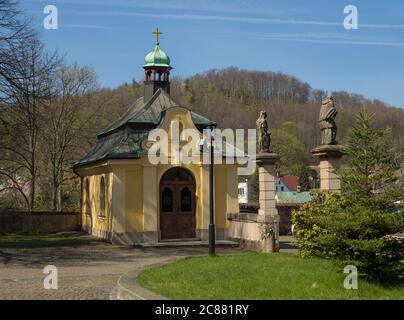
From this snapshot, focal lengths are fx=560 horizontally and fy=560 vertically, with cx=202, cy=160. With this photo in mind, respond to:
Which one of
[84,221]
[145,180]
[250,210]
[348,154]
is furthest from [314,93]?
[348,154]

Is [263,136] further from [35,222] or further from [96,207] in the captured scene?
[35,222]

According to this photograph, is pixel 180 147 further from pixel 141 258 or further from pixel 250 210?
pixel 250 210

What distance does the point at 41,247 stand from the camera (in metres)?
22.7

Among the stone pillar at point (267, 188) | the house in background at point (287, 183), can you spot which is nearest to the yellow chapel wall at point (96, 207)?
the stone pillar at point (267, 188)

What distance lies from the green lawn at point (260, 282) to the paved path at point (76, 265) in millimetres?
1430

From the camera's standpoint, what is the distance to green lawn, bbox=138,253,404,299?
32.7 ft

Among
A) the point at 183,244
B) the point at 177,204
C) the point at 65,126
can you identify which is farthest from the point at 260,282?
the point at 65,126

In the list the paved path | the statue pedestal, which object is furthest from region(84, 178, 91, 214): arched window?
the statue pedestal

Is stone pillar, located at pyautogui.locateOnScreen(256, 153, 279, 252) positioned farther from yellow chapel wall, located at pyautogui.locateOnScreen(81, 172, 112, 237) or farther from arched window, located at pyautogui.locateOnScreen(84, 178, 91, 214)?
arched window, located at pyautogui.locateOnScreen(84, 178, 91, 214)

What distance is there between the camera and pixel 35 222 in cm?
3162

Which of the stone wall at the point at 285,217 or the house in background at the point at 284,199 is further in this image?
the house in background at the point at 284,199

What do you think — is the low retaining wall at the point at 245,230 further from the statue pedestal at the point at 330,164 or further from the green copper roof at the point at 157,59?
the green copper roof at the point at 157,59

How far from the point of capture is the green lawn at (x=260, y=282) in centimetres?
998

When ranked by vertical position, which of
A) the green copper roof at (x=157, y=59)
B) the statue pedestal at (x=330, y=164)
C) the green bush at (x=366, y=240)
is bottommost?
the green bush at (x=366, y=240)
